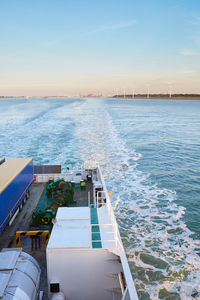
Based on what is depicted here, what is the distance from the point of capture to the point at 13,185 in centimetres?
1260

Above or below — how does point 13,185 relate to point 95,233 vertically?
above

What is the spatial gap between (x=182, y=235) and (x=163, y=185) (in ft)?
27.4

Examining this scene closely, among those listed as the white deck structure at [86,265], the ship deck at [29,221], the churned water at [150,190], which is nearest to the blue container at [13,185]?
the ship deck at [29,221]

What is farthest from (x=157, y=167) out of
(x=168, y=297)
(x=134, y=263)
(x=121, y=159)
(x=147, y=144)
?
(x=168, y=297)

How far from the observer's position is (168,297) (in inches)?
439

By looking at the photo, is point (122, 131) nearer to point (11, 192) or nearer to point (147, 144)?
point (147, 144)

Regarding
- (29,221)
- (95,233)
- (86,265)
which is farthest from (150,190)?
(86,265)

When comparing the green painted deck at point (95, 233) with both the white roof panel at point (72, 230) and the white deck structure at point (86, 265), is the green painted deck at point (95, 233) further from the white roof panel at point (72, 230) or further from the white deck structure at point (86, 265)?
the white roof panel at point (72, 230)

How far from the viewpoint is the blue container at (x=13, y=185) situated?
1135 centimetres

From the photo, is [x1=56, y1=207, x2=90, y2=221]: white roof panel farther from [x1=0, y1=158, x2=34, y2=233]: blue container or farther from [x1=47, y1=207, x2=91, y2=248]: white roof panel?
[x1=0, y1=158, x2=34, y2=233]: blue container

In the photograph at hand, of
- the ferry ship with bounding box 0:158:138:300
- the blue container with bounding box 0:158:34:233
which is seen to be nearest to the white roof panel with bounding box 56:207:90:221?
the ferry ship with bounding box 0:158:138:300

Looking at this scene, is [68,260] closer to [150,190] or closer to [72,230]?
[72,230]

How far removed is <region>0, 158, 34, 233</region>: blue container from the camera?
11352 mm

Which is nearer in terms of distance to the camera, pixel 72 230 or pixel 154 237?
pixel 72 230
